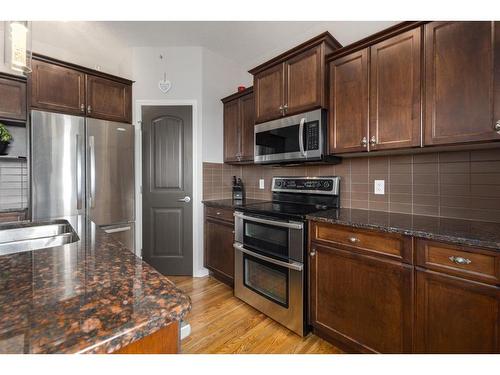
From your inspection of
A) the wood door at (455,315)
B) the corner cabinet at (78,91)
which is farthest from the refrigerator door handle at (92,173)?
the wood door at (455,315)

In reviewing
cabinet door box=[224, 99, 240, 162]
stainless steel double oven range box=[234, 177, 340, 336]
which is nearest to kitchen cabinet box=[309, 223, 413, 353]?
stainless steel double oven range box=[234, 177, 340, 336]

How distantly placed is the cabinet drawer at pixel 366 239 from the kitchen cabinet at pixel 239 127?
138 cm

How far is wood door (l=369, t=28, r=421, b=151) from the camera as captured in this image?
58.9 inches

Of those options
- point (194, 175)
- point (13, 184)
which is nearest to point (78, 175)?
point (13, 184)

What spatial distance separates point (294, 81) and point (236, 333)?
210 cm

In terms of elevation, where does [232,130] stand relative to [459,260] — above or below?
above

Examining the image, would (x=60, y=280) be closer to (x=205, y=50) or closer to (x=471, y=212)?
(x=471, y=212)

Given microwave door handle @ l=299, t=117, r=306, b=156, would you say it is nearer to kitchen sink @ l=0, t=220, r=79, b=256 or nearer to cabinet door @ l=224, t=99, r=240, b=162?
cabinet door @ l=224, t=99, r=240, b=162

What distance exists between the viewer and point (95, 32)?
2.59 m

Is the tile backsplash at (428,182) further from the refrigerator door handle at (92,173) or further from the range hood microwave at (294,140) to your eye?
the refrigerator door handle at (92,173)

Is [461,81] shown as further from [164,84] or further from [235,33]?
[164,84]

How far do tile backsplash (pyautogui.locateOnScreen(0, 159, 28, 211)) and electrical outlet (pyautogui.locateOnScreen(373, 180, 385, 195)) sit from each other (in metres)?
3.33

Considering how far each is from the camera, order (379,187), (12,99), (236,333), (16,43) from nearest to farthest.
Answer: (16,43)
(236,333)
(379,187)
(12,99)

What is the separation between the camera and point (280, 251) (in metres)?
1.88
